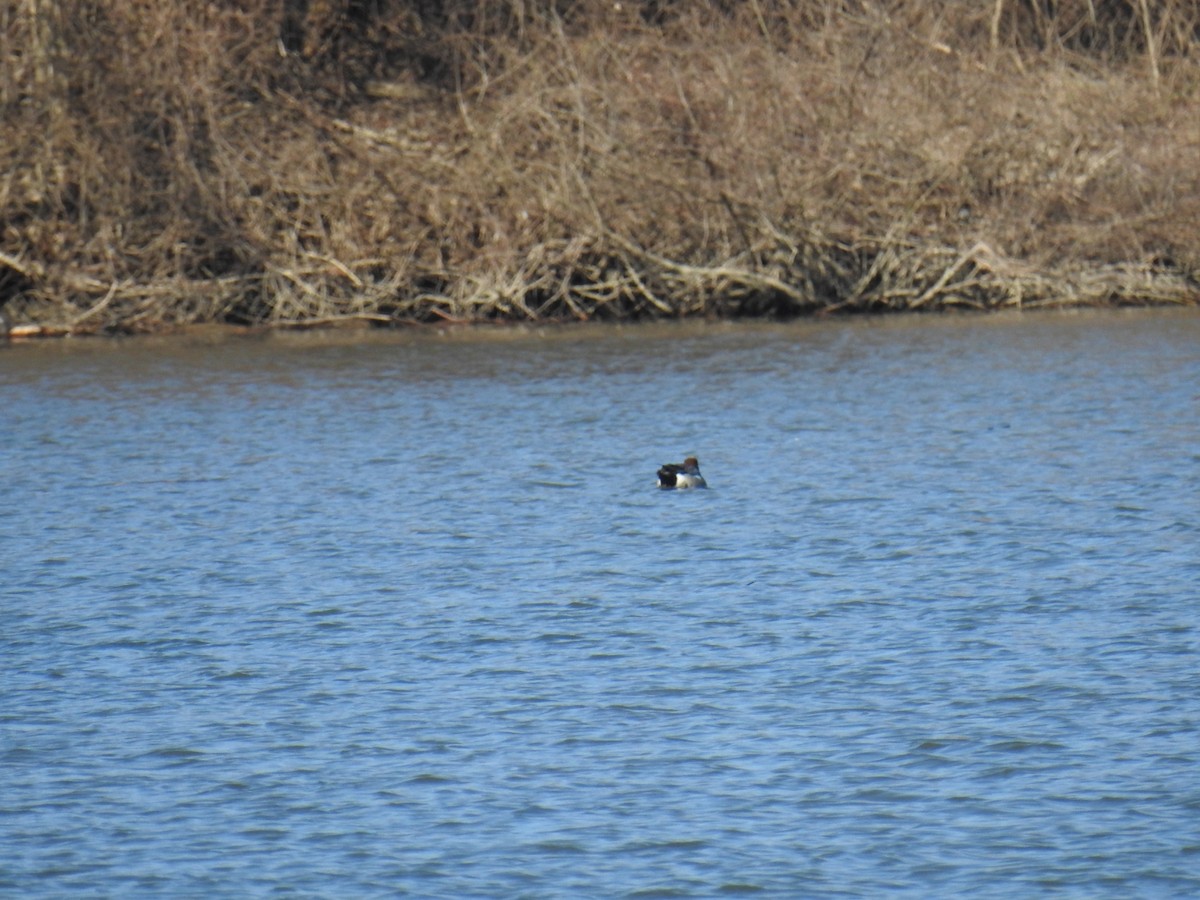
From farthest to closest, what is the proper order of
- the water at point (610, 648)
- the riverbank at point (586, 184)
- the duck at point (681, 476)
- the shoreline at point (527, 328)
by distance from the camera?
the riverbank at point (586, 184) → the shoreline at point (527, 328) → the duck at point (681, 476) → the water at point (610, 648)

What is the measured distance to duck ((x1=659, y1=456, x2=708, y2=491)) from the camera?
13.1 m

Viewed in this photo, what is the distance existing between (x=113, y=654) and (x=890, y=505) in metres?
5.37

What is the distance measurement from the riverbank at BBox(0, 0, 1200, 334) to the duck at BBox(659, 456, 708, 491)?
11535 mm

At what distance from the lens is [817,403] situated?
17406mm

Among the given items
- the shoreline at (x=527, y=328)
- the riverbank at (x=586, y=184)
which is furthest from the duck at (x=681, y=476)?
the riverbank at (x=586, y=184)

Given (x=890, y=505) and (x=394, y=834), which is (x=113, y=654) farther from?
(x=890, y=505)

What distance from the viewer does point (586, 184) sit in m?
24.7

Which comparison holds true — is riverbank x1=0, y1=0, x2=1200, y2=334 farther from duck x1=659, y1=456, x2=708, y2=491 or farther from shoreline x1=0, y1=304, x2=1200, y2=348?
duck x1=659, y1=456, x2=708, y2=491

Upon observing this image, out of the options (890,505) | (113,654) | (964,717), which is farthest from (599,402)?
(964,717)

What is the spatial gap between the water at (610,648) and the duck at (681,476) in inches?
5.9

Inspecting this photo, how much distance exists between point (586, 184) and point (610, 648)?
1627cm

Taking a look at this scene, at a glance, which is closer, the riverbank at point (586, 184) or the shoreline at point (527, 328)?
the shoreline at point (527, 328)

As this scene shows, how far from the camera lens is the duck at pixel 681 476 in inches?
517

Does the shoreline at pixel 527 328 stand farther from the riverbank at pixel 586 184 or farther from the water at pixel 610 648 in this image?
the water at pixel 610 648
